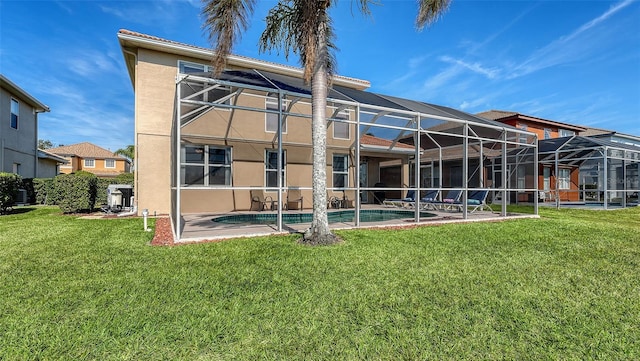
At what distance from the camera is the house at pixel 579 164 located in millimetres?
16406

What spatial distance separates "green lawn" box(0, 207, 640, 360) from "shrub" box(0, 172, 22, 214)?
7170 mm

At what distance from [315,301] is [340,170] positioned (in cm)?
1200

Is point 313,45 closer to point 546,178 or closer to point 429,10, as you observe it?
point 429,10

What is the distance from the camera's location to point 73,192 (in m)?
10.8

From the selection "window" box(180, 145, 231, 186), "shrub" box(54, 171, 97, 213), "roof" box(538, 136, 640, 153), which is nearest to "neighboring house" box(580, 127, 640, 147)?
"roof" box(538, 136, 640, 153)

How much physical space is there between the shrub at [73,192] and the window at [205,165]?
3188 millimetres

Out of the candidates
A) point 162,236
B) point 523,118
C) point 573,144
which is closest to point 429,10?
point 162,236

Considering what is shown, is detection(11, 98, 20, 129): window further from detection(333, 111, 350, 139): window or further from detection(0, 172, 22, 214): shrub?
detection(333, 111, 350, 139): window

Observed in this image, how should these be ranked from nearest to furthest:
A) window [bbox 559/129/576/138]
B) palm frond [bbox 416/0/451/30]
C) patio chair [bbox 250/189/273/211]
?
palm frond [bbox 416/0/451/30], patio chair [bbox 250/189/273/211], window [bbox 559/129/576/138]

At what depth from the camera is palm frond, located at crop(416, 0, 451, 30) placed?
7.04m

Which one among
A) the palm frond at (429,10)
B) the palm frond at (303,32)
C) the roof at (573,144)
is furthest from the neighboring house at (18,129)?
the roof at (573,144)

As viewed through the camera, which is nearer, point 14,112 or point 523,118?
point 14,112

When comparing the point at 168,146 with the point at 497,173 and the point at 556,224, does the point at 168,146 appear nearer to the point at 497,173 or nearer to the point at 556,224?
the point at 556,224

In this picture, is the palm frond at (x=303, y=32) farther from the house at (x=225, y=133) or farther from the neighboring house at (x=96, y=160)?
the neighboring house at (x=96, y=160)
